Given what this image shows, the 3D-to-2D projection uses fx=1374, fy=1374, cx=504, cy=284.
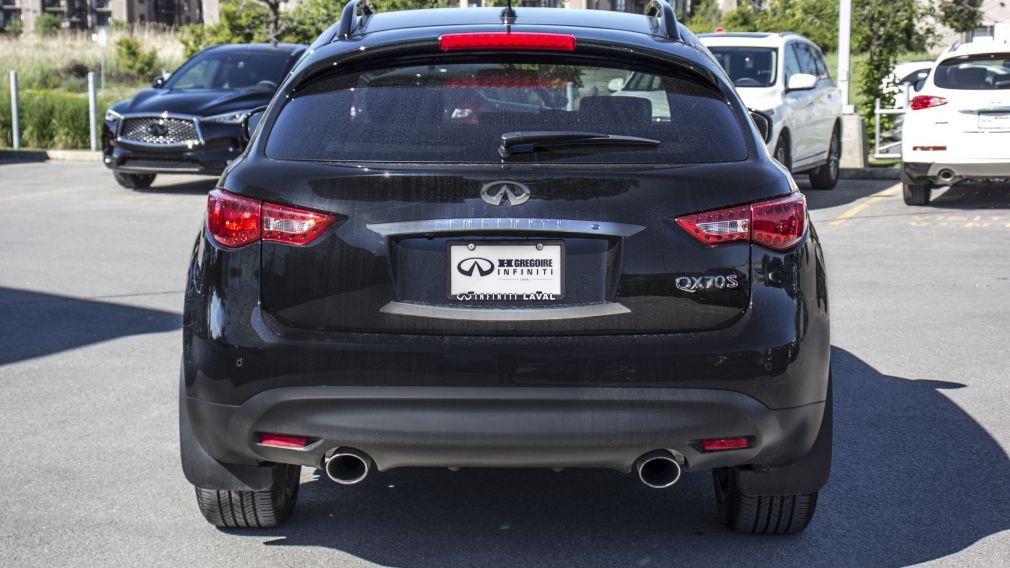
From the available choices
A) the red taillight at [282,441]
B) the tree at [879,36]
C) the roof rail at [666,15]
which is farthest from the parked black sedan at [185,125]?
the red taillight at [282,441]

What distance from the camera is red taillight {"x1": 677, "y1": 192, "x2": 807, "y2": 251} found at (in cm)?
373

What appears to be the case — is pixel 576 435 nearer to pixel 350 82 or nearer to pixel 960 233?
pixel 350 82

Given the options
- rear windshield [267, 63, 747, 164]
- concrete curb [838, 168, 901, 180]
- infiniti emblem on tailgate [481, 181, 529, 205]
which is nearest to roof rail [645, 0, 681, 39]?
rear windshield [267, 63, 747, 164]

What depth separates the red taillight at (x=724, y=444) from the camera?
3.78m

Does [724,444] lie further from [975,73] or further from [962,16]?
[962,16]

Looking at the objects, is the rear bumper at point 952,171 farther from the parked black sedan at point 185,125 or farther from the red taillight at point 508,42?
the red taillight at point 508,42

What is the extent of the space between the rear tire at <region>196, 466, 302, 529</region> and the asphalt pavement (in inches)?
2.1

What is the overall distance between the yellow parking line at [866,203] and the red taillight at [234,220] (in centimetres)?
1060

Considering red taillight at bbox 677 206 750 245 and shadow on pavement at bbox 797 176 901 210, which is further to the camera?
shadow on pavement at bbox 797 176 901 210

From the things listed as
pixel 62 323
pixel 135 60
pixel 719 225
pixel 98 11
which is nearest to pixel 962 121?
pixel 62 323

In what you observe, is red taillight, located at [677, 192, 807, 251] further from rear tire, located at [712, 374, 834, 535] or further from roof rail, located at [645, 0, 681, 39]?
roof rail, located at [645, 0, 681, 39]

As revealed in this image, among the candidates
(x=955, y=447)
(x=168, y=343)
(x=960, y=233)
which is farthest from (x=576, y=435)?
(x=960, y=233)

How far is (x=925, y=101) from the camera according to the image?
1452cm

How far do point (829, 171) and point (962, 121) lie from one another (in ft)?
9.43
